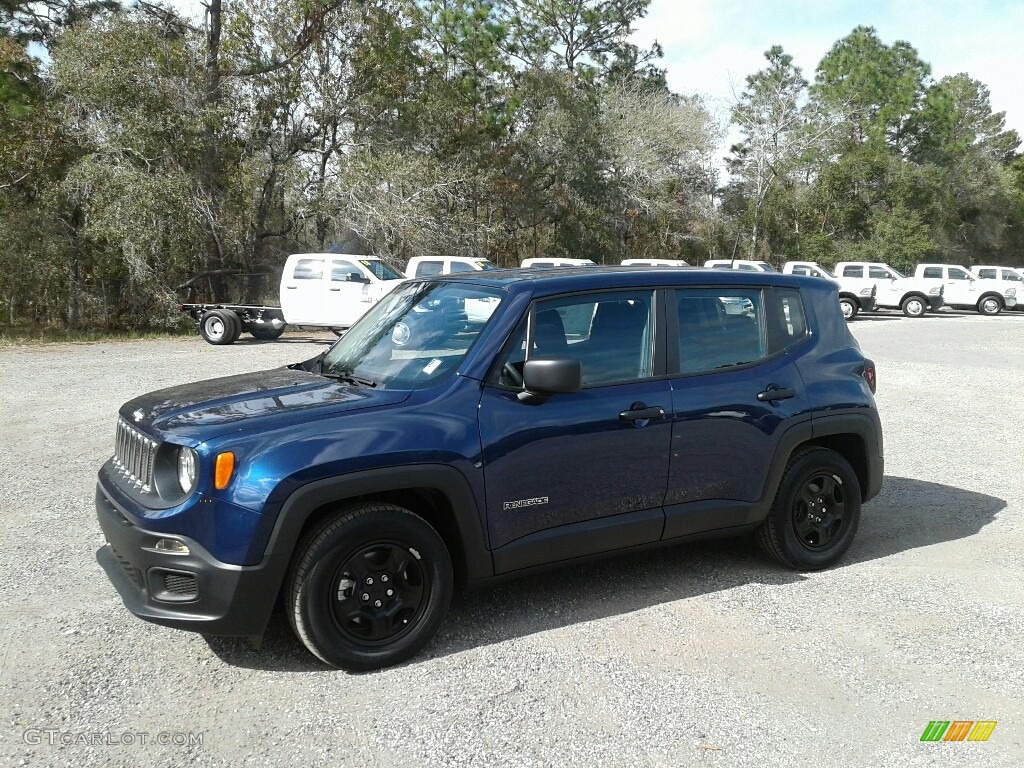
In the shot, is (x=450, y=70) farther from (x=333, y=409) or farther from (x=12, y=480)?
(x=333, y=409)

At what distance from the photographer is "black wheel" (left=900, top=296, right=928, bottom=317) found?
31844mm

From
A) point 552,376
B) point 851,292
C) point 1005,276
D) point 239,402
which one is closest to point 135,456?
point 239,402

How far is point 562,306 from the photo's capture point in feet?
14.7

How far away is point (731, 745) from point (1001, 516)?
160 inches

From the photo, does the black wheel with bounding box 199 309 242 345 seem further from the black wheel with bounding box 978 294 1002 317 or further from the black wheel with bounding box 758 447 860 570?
the black wheel with bounding box 978 294 1002 317

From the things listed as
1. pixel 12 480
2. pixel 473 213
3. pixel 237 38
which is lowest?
pixel 12 480

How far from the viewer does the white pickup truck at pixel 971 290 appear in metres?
33.8

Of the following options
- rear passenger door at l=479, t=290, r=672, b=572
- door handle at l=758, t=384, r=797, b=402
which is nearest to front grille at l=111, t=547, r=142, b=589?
rear passenger door at l=479, t=290, r=672, b=572

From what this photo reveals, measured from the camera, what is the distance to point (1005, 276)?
3450 centimetres

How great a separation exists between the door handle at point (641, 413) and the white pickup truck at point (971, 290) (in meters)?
32.7

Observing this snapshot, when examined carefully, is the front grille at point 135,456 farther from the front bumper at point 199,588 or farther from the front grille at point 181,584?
the front grille at point 181,584

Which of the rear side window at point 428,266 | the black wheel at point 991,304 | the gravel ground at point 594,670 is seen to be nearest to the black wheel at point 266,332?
the rear side window at point 428,266

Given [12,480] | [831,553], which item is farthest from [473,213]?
[831,553]

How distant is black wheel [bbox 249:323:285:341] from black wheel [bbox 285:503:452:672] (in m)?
16.7
